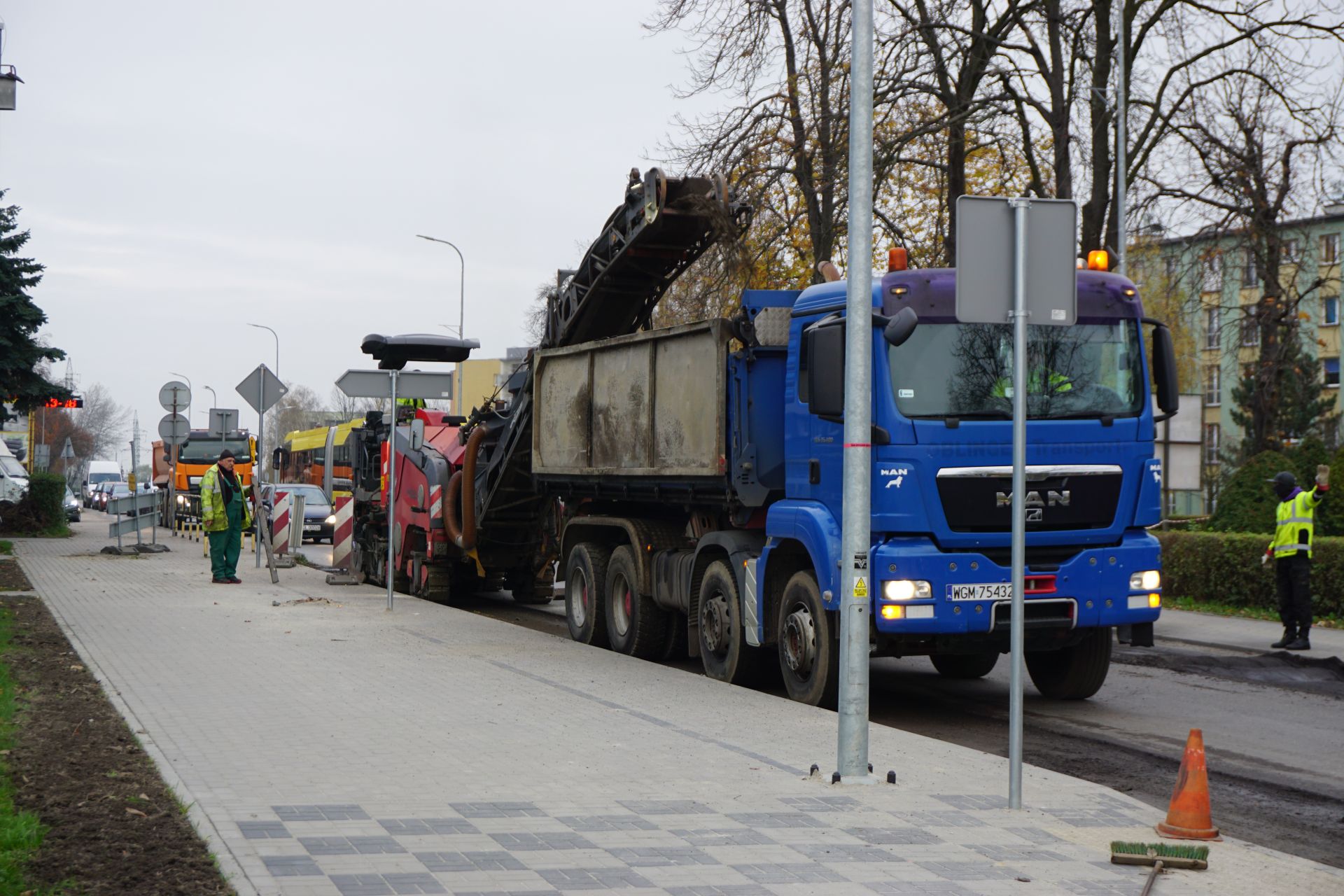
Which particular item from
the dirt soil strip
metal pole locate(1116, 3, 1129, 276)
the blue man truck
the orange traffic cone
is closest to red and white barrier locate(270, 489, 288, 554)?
metal pole locate(1116, 3, 1129, 276)

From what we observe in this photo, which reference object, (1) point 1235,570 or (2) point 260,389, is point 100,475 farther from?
(1) point 1235,570

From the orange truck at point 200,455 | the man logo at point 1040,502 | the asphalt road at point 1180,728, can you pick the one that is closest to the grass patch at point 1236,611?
the asphalt road at point 1180,728

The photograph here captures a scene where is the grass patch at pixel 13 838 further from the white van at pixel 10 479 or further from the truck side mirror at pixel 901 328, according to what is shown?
the white van at pixel 10 479

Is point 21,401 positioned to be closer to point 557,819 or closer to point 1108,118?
point 1108,118

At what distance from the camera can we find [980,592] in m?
10.2

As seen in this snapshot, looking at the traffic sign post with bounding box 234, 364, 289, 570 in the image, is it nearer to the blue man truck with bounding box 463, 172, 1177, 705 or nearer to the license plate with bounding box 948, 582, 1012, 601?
the blue man truck with bounding box 463, 172, 1177, 705

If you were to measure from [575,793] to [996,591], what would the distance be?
3.93m

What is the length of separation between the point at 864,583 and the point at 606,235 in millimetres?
8251

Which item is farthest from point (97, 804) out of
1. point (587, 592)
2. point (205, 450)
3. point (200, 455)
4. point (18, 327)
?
point (205, 450)

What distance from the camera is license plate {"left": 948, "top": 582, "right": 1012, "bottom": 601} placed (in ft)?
33.1

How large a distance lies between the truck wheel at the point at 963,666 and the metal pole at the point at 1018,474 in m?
5.80

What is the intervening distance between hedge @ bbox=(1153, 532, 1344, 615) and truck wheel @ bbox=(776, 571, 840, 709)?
9.14 metres

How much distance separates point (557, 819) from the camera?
6.73 m

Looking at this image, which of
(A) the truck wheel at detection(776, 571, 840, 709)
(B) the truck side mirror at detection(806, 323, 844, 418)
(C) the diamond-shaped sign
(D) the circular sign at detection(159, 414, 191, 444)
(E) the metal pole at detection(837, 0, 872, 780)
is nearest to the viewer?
(E) the metal pole at detection(837, 0, 872, 780)
